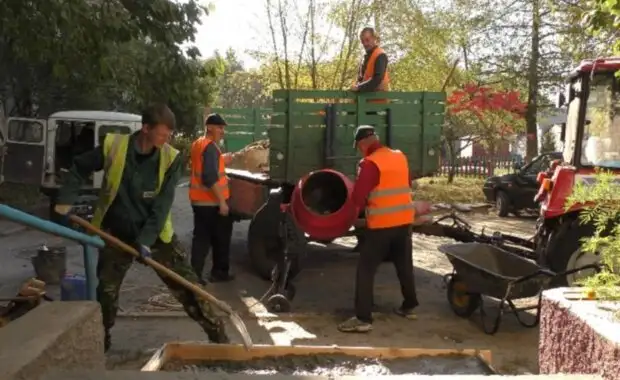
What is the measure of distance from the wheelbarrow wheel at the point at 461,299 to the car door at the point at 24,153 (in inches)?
342

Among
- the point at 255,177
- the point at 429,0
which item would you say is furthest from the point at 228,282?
the point at 429,0

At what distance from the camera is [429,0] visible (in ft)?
68.2

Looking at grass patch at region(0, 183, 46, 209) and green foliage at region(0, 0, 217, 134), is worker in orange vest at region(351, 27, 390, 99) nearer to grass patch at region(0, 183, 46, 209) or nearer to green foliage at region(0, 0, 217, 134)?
green foliage at region(0, 0, 217, 134)

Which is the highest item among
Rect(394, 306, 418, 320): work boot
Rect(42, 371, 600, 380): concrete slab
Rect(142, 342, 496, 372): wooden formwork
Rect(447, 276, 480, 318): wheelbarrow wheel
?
Rect(42, 371, 600, 380): concrete slab

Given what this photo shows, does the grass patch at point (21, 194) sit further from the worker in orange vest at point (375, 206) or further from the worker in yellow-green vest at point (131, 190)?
the worker in yellow-green vest at point (131, 190)

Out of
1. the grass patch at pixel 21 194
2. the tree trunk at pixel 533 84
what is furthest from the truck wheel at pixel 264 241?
the tree trunk at pixel 533 84

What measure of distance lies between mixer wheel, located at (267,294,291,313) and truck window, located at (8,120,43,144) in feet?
25.9

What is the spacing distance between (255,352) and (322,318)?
2738mm

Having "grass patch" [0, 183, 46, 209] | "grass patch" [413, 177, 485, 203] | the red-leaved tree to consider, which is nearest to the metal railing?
"grass patch" [0, 183, 46, 209]

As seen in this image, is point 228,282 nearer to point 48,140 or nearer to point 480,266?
point 480,266

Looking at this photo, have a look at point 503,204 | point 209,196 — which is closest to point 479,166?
point 503,204

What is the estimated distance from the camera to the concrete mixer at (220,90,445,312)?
23.3 ft

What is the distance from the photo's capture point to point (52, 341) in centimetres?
251

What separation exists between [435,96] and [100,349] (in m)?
5.48
